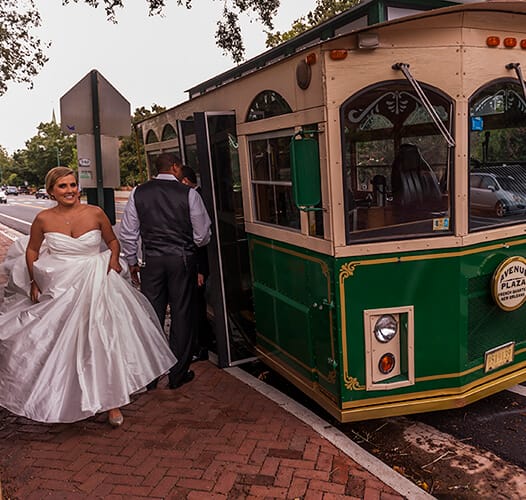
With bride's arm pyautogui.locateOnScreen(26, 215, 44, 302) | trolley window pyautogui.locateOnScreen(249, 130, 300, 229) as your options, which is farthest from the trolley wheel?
bride's arm pyautogui.locateOnScreen(26, 215, 44, 302)

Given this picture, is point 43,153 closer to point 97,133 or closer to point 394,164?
point 97,133

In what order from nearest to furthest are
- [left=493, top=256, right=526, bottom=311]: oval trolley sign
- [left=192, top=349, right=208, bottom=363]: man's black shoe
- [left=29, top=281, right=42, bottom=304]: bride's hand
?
[left=493, top=256, right=526, bottom=311]: oval trolley sign < [left=29, top=281, right=42, bottom=304]: bride's hand < [left=192, top=349, right=208, bottom=363]: man's black shoe

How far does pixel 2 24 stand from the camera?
1382 centimetres

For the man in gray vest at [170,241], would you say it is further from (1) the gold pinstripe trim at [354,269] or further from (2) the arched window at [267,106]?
(1) the gold pinstripe trim at [354,269]

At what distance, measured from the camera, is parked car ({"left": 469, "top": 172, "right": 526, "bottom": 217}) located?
360 cm

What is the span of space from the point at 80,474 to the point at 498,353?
114 inches

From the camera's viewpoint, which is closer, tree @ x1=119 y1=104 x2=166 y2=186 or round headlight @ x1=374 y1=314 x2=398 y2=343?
round headlight @ x1=374 y1=314 x2=398 y2=343

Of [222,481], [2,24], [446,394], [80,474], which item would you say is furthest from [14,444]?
[2,24]

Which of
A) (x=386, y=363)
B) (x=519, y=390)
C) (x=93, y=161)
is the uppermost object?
(x=93, y=161)

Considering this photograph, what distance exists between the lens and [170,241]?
179 inches

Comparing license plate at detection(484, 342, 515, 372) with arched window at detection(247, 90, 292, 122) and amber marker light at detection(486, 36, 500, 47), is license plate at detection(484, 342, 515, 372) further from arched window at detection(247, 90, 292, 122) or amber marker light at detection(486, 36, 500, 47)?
arched window at detection(247, 90, 292, 122)

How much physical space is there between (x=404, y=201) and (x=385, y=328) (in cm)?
84

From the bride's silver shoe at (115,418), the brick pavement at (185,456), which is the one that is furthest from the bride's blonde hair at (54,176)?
the brick pavement at (185,456)

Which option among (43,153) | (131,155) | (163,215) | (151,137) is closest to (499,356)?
(163,215)
